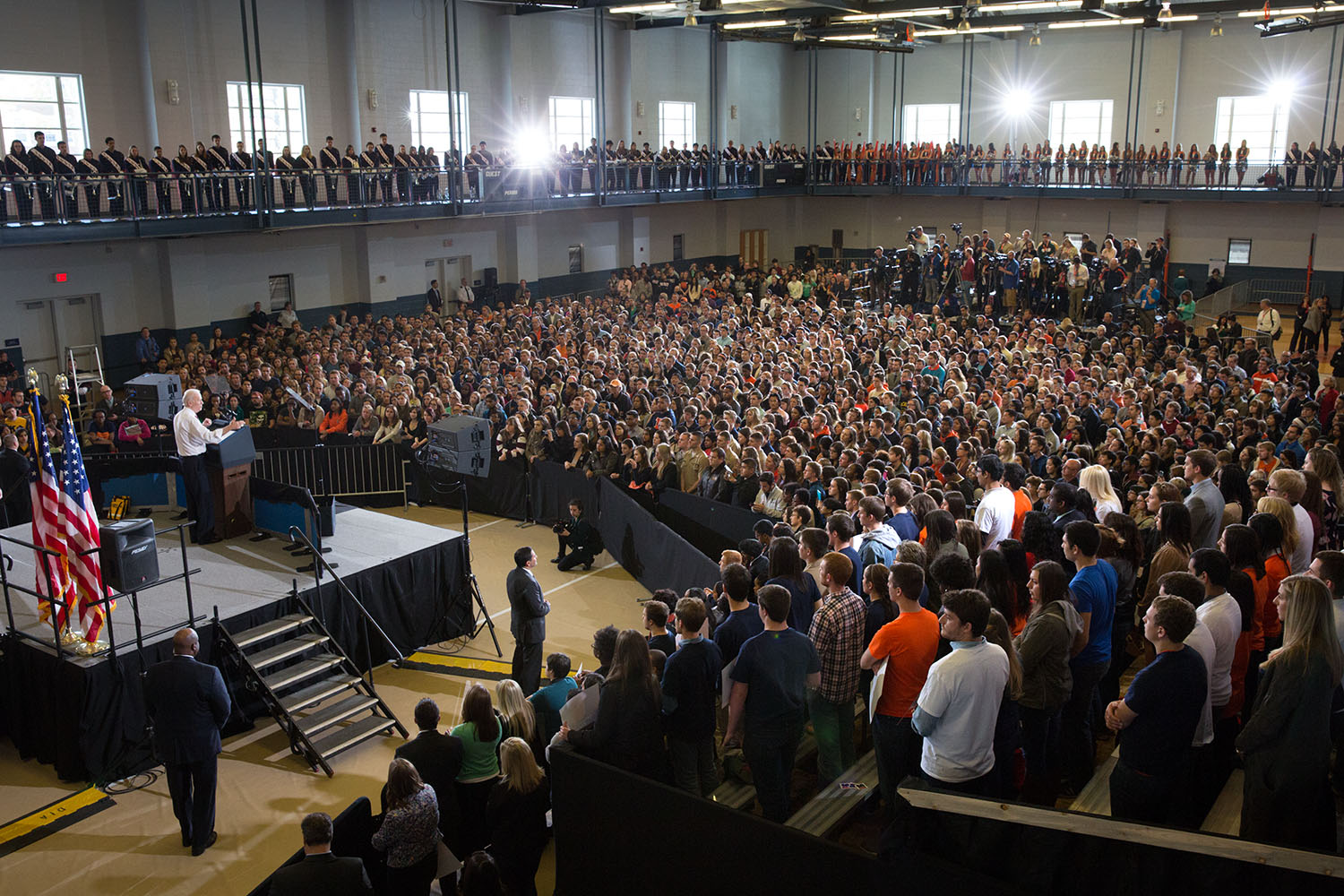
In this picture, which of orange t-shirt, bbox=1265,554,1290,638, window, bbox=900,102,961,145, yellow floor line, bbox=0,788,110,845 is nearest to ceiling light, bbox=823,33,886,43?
window, bbox=900,102,961,145

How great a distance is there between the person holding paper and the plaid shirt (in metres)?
0.52

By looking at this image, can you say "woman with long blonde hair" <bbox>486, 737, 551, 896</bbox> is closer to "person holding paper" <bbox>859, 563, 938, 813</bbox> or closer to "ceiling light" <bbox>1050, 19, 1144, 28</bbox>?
"person holding paper" <bbox>859, 563, 938, 813</bbox>

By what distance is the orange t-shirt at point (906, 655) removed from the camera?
4887mm

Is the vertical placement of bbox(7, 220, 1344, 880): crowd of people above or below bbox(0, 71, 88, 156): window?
below

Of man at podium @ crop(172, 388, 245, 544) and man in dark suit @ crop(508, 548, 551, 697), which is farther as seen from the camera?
man at podium @ crop(172, 388, 245, 544)

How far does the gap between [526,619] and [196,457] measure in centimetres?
464

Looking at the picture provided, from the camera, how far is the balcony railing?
1802 cm

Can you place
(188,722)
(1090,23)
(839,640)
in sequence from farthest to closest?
(1090,23)
(188,722)
(839,640)

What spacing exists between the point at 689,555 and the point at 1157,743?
6.39 m

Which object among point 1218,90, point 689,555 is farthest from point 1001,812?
point 1218,90

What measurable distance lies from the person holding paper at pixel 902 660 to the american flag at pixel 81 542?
6.51m

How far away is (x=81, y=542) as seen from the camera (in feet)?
28.2

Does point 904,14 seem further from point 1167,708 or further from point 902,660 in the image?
point 1167,708

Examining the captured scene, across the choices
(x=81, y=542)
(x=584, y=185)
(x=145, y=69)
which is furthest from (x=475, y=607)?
(x=584, y=185)
